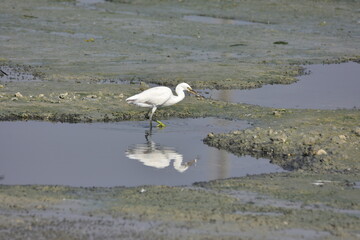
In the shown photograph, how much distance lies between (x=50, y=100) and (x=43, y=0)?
76.6 feet

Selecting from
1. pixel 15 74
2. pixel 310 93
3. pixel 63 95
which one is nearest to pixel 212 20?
pixel 15 74

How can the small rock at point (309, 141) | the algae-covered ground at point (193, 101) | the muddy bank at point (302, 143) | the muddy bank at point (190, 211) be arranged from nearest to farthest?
the muddy bank at point (190, 211), the algae-covered ground at point (193, 101), the muddy bank at point (302, 143), the small rock at point (309, 141)

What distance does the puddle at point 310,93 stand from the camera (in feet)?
60.7

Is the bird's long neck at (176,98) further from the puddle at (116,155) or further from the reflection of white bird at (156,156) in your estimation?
the reflection of white bird at (156,156)

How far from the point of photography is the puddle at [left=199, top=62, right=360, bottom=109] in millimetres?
18516

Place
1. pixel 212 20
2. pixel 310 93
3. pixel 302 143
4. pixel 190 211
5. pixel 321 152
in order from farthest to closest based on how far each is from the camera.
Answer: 1. pixel 212 20
2. pixel 310 93
3. pixel 302 143
4. pixel 321 152
5. pixel 190 211

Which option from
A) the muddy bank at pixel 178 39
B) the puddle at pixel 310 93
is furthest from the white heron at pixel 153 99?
the muddy bank at pixel 178 39

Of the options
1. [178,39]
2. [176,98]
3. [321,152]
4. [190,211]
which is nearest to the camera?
[190,211]

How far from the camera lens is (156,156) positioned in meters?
13.5

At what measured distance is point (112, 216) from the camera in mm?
9359

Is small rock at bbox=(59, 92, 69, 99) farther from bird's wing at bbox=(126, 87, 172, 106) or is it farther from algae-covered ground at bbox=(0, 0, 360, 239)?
bird's wing at bbox=(126, 87, 172, 106)

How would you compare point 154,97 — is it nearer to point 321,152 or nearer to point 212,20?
point 321,152

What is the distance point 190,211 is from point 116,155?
4.12m

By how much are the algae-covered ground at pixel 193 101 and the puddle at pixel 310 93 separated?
57 cm
